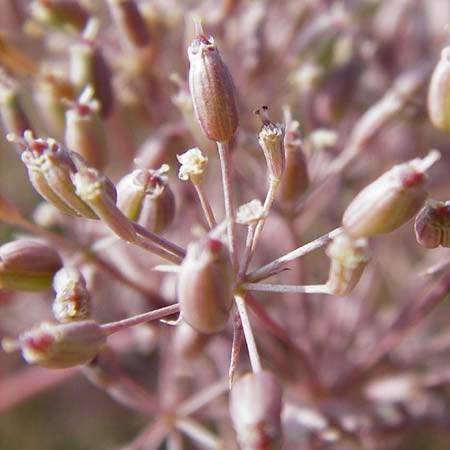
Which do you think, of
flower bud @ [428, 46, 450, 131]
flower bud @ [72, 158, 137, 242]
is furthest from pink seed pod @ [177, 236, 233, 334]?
flower bud @ [428, 46, 450, 131]

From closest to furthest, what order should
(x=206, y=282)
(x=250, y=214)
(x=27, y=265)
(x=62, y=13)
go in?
(x=206, y=282) → (x=250, y=214) → (x=27, y=265) → (x=62, y=13)

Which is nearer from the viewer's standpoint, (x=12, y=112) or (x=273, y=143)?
(x=273, y=143)

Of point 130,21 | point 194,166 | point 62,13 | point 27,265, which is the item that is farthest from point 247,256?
point 62,13

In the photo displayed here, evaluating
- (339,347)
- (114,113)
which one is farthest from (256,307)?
(114,113)

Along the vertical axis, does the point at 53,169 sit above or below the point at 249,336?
above

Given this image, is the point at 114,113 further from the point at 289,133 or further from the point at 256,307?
the point at 256,307

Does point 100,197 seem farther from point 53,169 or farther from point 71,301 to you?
point 71,301
